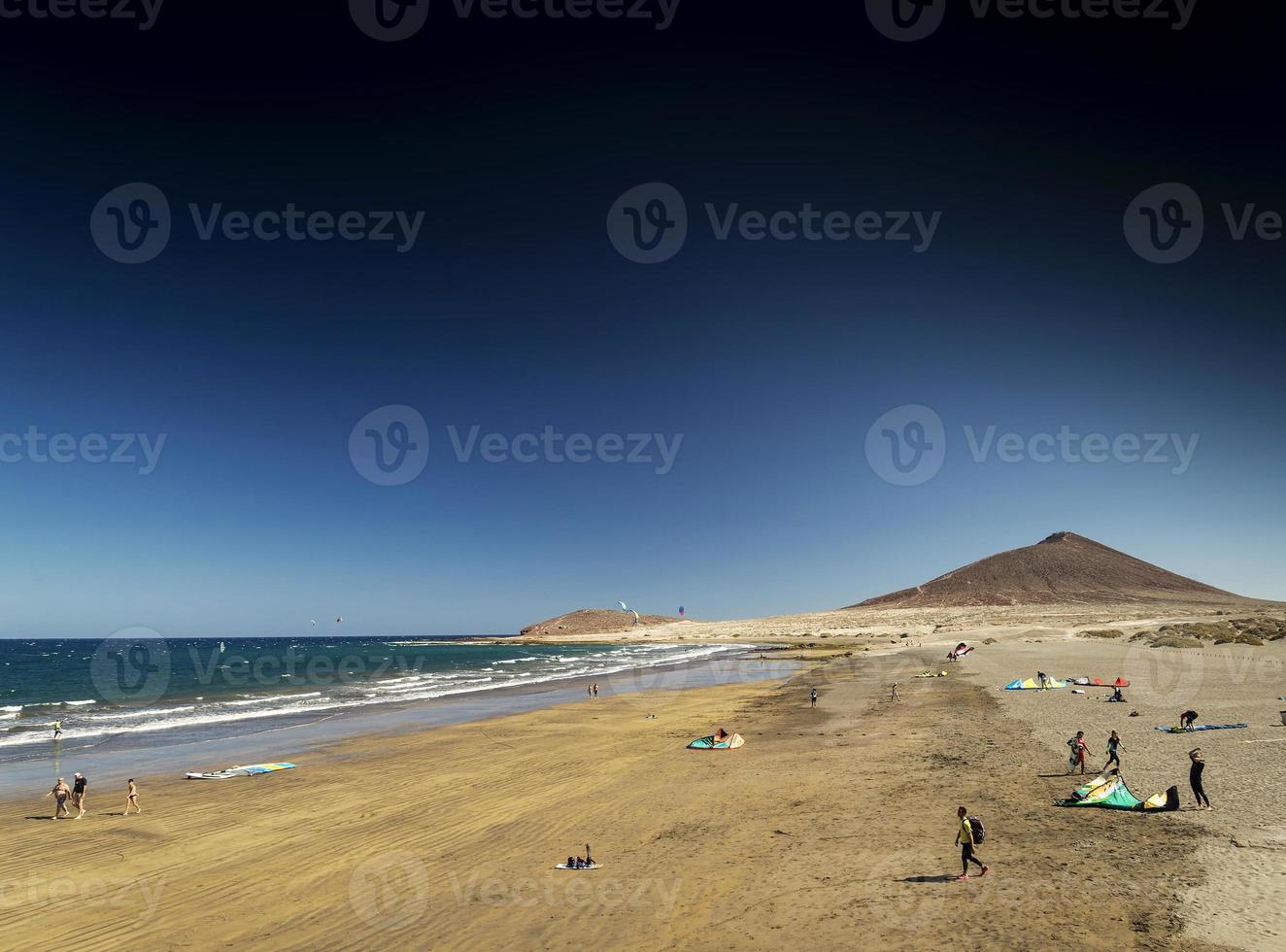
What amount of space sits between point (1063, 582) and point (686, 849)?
170318mm

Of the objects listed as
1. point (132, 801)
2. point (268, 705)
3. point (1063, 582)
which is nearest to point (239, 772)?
point (132, 801)

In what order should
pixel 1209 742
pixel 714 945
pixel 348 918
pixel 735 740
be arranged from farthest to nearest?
pixel 735 740 < pixel 1209 742 < pixel 348 918 < pixel 714 945

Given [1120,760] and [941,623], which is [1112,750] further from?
[941,623]

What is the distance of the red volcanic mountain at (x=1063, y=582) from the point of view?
145 metres

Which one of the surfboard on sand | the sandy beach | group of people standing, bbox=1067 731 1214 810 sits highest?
group of people standing, bbox=1067 731 1214 810

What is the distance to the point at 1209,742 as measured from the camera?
67.8 ft

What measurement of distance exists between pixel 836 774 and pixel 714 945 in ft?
38.2

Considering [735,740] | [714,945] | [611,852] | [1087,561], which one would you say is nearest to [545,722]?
[735,740]

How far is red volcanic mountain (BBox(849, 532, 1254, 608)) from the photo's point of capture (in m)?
145

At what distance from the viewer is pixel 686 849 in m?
14.9

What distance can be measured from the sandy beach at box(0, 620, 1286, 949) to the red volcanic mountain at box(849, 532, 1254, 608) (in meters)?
138

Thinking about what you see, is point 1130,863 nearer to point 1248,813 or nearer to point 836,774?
point 1248,813

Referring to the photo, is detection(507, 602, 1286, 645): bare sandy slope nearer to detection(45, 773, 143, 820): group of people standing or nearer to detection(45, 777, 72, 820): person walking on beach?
detection(45, 773, 143, 820): group of people standing

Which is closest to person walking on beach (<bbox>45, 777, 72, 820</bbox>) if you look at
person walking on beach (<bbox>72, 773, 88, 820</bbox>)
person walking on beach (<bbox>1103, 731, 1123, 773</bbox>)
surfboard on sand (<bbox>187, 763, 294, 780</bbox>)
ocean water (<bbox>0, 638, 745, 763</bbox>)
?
person walking on beach (<bbox>72, 773, 88, 820</bbox>)
